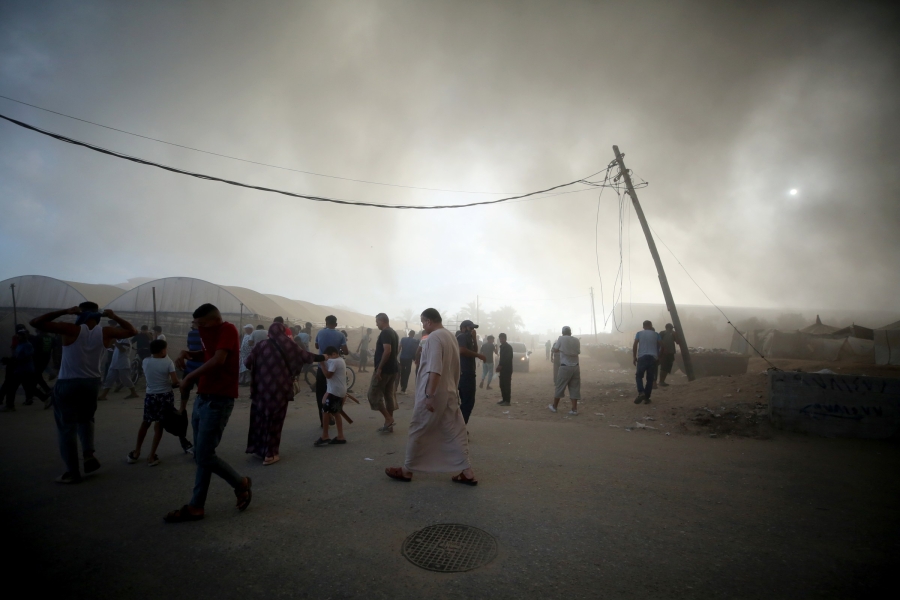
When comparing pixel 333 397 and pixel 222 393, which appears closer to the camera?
pixel 222 393

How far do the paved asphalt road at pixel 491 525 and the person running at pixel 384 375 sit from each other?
3.86 ft

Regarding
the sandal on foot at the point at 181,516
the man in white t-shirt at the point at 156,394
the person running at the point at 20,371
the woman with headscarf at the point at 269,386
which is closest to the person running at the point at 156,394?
the man in white t-shirt at the point at 156,394

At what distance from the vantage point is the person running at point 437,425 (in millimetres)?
4418

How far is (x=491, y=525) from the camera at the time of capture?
11.3 ft

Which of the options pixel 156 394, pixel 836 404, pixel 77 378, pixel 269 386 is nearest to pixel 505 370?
pixel 836 404

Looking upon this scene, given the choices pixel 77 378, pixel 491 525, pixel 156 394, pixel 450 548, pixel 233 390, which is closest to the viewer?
pixel 450 548

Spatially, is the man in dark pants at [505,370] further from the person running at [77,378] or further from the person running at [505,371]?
the person running at [77,378]

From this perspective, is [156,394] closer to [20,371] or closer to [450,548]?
[450,548]

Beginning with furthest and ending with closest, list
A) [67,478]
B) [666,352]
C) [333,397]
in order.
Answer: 1. [666,352]
2. [333,397]
3. [67,478]

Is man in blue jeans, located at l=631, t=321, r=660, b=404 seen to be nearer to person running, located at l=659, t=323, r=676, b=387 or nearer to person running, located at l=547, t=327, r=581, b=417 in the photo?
person running, located at l=547, t=327, r=581, b=417

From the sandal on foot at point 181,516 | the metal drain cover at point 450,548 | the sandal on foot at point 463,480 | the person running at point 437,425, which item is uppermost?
the person running at point 437,425

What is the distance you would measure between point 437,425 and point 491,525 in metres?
1.30

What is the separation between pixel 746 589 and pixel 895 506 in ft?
9.56

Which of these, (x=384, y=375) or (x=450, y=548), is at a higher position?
(x=384, y=375)
